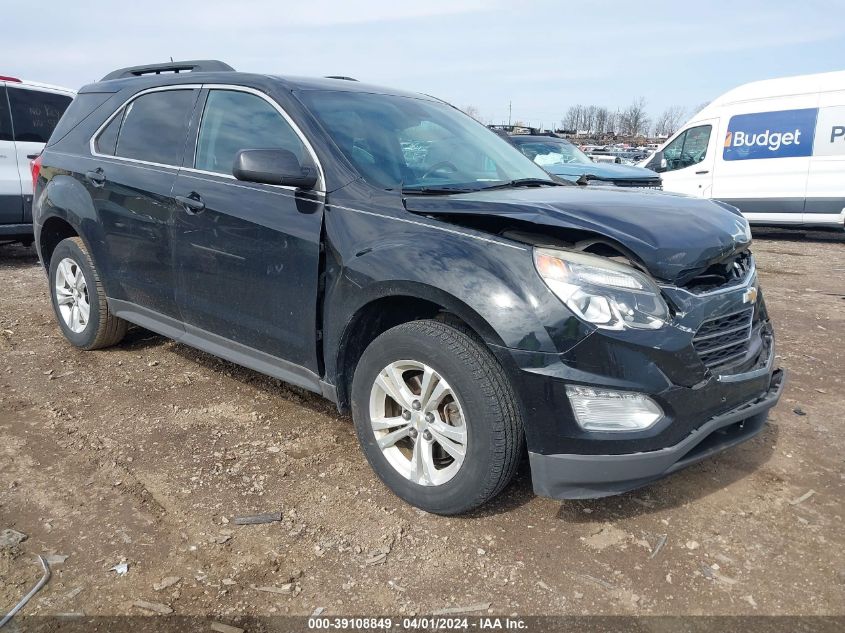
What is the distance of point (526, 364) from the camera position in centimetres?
228

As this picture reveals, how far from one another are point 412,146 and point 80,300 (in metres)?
2.77

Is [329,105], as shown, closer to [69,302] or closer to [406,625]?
[406,625]

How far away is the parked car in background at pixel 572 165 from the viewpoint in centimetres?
891

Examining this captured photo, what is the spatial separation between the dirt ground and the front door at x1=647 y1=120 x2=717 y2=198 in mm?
8879

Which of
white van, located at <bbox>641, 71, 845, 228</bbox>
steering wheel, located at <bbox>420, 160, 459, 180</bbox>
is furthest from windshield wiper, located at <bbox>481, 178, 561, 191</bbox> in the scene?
white van, located at <bbox>641, 71, 845, 228</bbox>

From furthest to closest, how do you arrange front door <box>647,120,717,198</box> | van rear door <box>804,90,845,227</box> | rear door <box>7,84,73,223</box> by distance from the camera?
front door <box>647,120,717,198</box> → van rear door <box>804,90,845,227</box> → rear door <box>7,84,73,223</box>

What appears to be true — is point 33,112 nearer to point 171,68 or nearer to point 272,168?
point 171,68

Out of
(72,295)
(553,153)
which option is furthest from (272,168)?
(553,153)

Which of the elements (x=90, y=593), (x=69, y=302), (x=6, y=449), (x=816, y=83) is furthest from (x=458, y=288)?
(x=816, y=83)

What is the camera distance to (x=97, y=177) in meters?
4.11

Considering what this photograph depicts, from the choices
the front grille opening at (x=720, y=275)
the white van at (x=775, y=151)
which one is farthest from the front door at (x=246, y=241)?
the white van at (x=775, y=151)

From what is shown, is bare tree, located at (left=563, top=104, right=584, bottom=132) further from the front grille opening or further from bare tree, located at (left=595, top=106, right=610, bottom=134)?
the front grille opening

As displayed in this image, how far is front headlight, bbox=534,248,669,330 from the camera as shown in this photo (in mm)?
2254

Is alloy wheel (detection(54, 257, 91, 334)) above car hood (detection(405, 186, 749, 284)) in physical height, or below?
below
